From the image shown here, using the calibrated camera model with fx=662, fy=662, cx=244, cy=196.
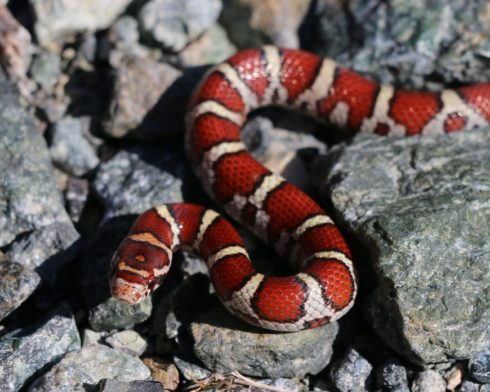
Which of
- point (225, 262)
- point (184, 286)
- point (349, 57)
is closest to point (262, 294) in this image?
point (225, 262)

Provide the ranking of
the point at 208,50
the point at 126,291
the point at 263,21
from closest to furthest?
the point at 126,291 → the point at 263,21 → the point at 208,50

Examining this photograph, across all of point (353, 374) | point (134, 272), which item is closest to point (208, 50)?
point (134, 272)

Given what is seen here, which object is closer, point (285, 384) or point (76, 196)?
point (285, 384)

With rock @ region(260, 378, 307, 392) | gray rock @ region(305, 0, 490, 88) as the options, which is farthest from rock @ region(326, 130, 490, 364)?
gray rock @ region(305, 0, 490, 88)

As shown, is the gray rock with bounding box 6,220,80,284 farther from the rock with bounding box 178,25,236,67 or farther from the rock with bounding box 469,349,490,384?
the rock with bounding box 469,349,490,384

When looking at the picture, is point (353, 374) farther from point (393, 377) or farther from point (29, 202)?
point (29, 202)

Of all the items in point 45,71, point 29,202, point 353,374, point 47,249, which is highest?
point 45,71

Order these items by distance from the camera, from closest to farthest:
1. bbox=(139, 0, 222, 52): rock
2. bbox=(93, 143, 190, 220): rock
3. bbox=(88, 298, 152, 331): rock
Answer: bbox=(88, 298, 152, 331): rock, bbox=(93, 143, 190, 220): rock, bbox=(139, 0, 222, 52): rock
